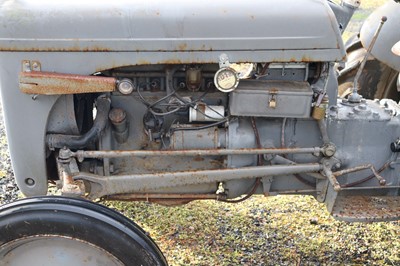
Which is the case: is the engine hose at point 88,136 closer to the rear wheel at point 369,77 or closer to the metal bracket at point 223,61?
the metal bracket at point 223,61

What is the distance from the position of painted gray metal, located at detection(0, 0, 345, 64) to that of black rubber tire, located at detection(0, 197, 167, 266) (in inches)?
24.6

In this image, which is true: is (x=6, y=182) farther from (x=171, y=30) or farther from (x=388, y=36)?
(x=388, y=36)

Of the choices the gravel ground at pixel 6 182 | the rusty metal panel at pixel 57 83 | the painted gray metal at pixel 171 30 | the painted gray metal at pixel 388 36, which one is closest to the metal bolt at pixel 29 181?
the rusty metal panel at pixel 57 83

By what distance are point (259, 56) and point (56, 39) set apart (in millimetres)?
831

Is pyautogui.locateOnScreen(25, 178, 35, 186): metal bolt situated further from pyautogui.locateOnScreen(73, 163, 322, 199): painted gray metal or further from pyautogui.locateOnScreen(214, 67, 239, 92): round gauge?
pyautogui.locateOnScreen(214, 67, 239, 92): round gauge

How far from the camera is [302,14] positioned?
79.6 inches

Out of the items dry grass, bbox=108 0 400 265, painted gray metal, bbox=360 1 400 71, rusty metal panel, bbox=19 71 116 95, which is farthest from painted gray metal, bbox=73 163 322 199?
painted gray metal, bbox=360 1 400 71

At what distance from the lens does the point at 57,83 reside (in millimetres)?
1987

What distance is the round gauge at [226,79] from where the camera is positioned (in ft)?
6.47

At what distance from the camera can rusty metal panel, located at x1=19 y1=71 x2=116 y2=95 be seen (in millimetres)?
1983

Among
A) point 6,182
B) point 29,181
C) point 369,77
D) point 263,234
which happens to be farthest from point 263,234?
point 6,182

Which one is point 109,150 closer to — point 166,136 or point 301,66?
point 166,136

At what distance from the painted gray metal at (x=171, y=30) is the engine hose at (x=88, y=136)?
10.6 inches

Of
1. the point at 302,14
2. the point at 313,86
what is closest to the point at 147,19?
the point at 302,14
